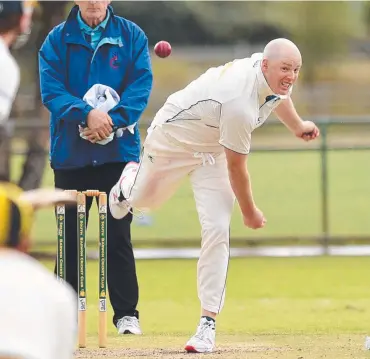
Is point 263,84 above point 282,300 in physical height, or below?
above

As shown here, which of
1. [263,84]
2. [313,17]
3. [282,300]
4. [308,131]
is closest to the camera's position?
[263,84]

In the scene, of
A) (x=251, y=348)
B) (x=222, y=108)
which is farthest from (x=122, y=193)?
(x=251, y=348)

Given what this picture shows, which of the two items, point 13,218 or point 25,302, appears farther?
point 13,218

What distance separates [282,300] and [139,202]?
9.27 feet

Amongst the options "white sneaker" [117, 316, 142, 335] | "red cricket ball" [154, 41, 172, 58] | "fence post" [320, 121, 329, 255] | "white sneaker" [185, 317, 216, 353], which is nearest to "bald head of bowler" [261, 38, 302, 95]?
"red cricket ball" [154, 41, 172, 58]

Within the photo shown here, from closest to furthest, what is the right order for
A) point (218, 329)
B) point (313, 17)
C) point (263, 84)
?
point (263, 84) < point (218, 329) < point (313, 17)

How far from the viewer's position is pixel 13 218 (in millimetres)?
3256

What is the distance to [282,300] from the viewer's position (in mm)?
9852

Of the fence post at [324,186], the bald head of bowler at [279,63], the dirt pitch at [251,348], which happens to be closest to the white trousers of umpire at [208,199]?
the dirt pitch at [251,348]

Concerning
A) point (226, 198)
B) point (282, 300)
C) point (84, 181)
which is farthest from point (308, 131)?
point (282, 300)

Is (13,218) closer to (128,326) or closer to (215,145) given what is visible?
(215,145)

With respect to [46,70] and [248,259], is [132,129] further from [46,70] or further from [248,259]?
[248,259]

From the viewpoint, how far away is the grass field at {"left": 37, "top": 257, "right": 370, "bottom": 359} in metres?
6.79

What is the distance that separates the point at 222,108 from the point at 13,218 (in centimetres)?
335
